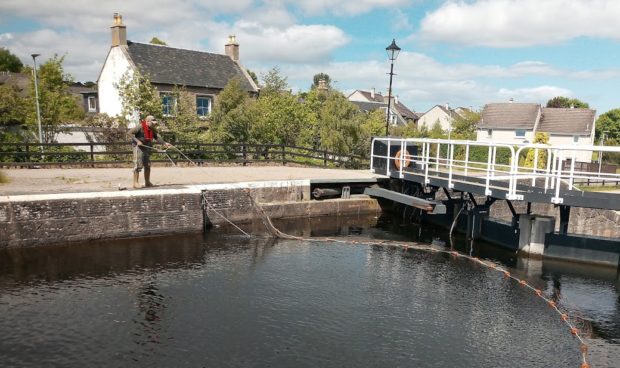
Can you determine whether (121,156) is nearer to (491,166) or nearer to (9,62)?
(491,166)

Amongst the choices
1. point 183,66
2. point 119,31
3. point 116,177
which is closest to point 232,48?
point 183,66

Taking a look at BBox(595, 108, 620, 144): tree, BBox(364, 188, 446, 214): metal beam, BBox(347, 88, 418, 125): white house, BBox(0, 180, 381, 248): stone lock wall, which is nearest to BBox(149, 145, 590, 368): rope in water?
BBox(0, 180, 381, 248): stone lock wall

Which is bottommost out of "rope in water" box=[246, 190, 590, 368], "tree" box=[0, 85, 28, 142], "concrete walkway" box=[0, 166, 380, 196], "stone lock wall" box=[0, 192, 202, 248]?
"rope in water" box=[246, 190, 590, 368]

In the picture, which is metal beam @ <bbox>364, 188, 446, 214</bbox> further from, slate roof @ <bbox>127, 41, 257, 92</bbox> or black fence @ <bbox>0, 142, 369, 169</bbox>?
Answer: slate roof @ <bbox>127, 41, 257, 92</bbox>

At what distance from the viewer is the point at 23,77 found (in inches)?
2016

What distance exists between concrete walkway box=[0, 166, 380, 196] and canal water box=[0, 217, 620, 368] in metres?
2.44

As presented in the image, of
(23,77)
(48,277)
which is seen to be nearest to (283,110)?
(48,277)

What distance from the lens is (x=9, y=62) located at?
67.4 metres

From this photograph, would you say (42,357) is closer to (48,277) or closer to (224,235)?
(48,277)

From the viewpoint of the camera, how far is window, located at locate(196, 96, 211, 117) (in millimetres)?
33281

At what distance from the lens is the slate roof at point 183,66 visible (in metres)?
32.0

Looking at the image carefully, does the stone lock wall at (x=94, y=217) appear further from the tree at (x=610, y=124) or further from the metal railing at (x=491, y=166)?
the tree at (x=610, y=124)

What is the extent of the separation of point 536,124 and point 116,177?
48644 mm

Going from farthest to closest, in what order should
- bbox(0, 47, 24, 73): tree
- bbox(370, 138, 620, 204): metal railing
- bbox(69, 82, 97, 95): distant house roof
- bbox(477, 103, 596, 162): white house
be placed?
bbox(0, 47, 24, 73): tree
bbox(477, 103, 596, 162): white house
bbox(69, 82, 97, 95): distant house roof
bbox(370, 138, 620, 204): metal railing
